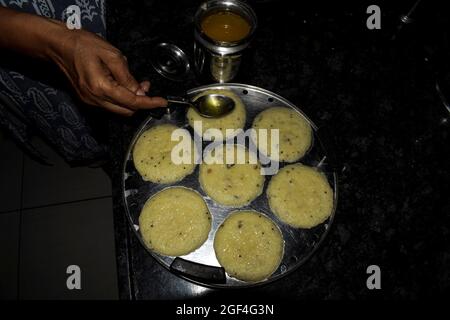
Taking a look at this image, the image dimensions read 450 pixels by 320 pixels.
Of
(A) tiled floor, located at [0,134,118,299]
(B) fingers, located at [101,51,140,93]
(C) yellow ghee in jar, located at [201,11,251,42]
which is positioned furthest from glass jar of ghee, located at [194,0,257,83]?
(A) tiled floor, located at [0,134,118,299]

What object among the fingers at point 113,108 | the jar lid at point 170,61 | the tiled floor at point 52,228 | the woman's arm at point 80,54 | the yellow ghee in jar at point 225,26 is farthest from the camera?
the tiled floor at point 52,228

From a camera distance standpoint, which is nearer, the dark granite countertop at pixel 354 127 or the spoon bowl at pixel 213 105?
the dark granite countertop at pixel 354 127

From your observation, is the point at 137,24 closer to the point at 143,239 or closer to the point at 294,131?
the point at 294,131

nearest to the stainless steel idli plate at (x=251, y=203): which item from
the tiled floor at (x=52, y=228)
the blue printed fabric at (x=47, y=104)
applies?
the blue printed fabric at (x=47, y=104)

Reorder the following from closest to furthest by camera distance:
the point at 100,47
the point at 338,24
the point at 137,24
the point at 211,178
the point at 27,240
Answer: the point at 100,47 → the point at 211,178 → the point at 137,24 → the point at 338,24 → the point at 27,240

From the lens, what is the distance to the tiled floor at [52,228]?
221 cm

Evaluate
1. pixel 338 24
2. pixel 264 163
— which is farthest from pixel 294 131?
pixel 338 24

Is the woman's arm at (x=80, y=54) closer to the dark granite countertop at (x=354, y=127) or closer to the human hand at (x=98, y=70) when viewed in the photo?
the human hand at (x=98, y=70)

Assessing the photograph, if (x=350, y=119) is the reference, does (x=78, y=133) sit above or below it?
below

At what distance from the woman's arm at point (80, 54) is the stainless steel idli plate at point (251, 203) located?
0.26 metres

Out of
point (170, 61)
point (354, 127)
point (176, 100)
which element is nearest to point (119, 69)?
point (176, 100)

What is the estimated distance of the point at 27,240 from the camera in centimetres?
230

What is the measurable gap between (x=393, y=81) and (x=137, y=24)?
1.30 meters

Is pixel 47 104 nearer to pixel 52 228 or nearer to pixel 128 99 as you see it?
pixel 128 99
